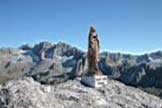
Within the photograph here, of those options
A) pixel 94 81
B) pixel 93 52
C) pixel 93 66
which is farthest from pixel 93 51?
pixel 94 81

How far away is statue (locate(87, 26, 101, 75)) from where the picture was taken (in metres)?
62.6

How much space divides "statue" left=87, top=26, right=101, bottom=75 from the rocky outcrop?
2938mm

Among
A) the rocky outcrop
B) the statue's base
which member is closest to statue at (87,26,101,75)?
the statue's base

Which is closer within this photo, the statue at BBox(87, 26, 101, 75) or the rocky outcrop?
the rocky outcrop

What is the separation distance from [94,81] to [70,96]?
764 centimetres

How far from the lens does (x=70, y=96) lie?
175 feet

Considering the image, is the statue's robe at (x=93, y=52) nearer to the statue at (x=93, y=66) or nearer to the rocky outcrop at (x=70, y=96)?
the statue at (x=93, y=66)

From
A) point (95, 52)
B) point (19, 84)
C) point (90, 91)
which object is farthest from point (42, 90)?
point (95, 52)

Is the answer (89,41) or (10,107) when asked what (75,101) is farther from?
(89,41)

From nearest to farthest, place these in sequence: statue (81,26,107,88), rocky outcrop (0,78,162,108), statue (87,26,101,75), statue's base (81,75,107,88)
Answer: rocky outcrop (0,78,162,108) → statue's base (81,75,107,88) → statue (81,26,107,88) → statue (87,26,101,75)

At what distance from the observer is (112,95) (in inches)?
2269

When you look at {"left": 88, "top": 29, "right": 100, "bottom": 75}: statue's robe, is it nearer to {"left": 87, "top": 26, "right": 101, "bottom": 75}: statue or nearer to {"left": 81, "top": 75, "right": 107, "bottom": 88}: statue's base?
{"left": 87, "top": 26, "right": 101, "bottom": 75}: statue

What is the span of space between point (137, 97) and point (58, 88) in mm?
11081

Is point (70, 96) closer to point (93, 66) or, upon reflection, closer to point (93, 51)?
point (93, 66)
